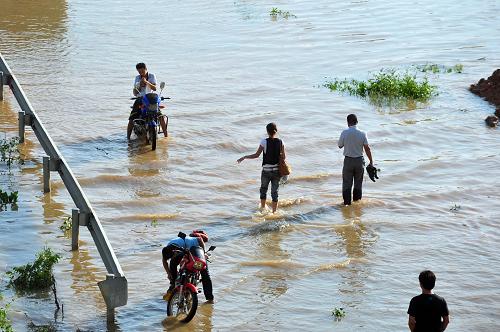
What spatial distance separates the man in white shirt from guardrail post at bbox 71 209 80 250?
15.2ft

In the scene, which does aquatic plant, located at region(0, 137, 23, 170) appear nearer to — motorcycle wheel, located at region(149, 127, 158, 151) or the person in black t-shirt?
motorcycle wheel, located at region(149, 127, 158, 151)

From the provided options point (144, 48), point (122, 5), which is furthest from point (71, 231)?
point (122, 5)

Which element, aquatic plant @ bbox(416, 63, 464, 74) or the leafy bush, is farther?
aquatic plant @ bbox(416, 63, 464, 74)

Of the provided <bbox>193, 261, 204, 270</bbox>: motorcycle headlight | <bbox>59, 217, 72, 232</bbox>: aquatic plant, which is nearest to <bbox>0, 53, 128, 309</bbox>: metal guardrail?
<bbox>59, 217, 72, 232</bbox>: aquatic plant

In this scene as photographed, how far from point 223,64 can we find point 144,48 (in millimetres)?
2887

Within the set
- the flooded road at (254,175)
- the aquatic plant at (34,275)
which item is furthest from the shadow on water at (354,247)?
the aquatic plant at (34,275)

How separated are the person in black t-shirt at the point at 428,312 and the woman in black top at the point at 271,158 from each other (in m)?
5.57

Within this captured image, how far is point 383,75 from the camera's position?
24391mm

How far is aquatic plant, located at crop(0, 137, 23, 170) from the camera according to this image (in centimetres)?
1708

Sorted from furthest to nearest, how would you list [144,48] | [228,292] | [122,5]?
1. [122,5]
2. [144,48]
3. [228,292]

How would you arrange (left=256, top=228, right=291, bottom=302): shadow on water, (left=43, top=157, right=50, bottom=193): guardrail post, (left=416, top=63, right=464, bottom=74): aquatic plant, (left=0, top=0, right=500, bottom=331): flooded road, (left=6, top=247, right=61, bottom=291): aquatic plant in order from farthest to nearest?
1. (left=416, top=63, right=464, bottom=74): aquatic plant
2. (left=43, top=157, right=50, bottom=193): guardrail post
3. (left=256, top=228, right=291, bottom=302): shadow on water
4. (left=0, top=0, right=500, bottom=331): flooded road
5. (left=6, top=247, right=61, bottom=291): aquatic plant

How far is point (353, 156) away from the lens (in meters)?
15.8

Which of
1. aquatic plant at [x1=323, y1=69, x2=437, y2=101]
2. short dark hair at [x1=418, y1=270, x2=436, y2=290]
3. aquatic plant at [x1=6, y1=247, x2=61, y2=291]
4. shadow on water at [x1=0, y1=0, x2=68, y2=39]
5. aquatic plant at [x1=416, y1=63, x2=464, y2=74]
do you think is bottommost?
aquatic plant at [x1=6, y1=247, x2=61, y2=291]

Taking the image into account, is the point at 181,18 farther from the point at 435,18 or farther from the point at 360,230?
the point at 360,230
